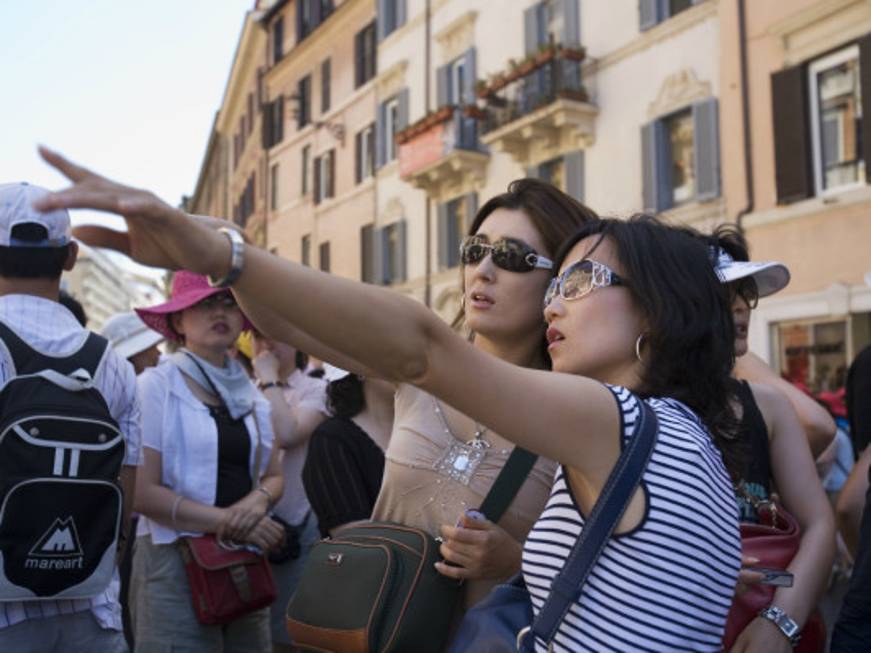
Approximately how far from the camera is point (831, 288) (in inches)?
530

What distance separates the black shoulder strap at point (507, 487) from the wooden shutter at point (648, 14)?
51.0ft

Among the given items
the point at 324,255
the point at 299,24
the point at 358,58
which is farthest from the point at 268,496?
the point at 299,24

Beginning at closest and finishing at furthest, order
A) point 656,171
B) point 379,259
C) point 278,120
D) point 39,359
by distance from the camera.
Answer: point 39,359
point 656,171
point 379,259
point 278,120

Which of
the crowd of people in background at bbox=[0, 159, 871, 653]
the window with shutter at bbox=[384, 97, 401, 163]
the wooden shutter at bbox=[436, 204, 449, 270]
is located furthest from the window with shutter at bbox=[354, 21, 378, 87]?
the crowd of people in background at bbox=[0, 159, 871, 653]

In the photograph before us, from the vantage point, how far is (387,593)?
2318mm

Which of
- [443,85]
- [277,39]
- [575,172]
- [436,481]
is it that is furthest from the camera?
[277,39]

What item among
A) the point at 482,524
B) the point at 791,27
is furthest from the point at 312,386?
the point at 791,27

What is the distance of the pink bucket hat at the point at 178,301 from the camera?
412cm

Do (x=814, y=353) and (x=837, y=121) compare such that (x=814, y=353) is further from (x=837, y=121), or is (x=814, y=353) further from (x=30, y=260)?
(x=30, y=260)

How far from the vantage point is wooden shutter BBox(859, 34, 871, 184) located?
13.0m

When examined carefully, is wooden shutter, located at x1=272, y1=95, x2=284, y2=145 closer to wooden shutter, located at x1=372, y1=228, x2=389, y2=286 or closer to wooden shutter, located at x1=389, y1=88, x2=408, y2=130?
wooden shutter, located at x1=372, y1=228, x2=389, y2=286

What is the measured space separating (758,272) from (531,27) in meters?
17.5

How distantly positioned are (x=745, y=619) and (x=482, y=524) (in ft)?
2.31

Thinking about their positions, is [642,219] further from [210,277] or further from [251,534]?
[251,534]
